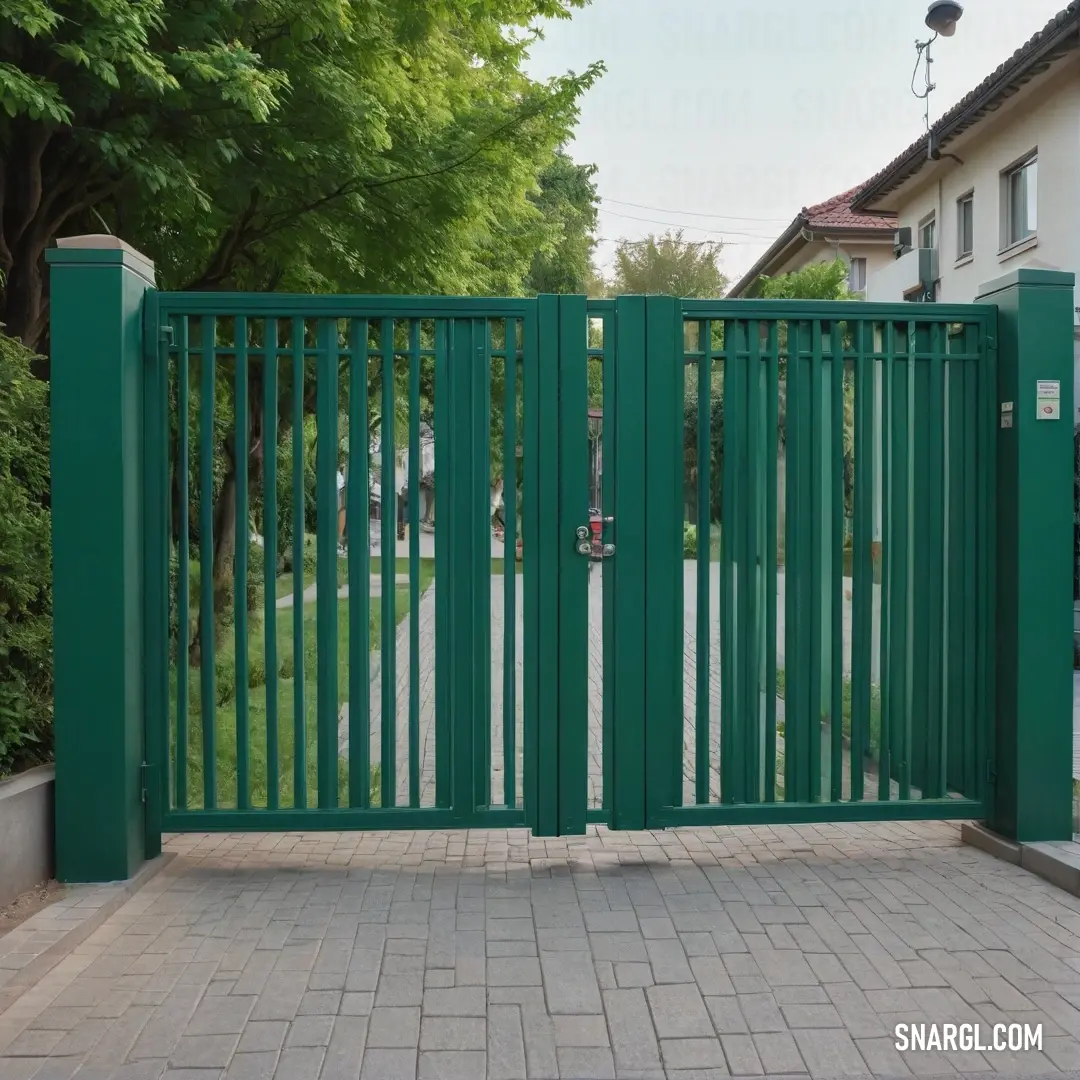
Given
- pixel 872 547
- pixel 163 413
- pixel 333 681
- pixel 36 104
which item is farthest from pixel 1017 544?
pixel 36 104

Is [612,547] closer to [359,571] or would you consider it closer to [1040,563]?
[359,571]

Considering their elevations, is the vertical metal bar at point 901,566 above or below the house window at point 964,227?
below

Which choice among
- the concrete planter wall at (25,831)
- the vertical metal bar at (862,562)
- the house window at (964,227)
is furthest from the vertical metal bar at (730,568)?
the house window at (964,227)

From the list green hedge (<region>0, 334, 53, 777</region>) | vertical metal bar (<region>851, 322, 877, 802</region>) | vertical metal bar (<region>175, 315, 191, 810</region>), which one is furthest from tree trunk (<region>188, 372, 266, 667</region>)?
vertical metal bar (<region>851, 322, 877, 802</region>)

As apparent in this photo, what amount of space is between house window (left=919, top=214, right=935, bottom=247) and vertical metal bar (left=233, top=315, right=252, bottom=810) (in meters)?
18.6

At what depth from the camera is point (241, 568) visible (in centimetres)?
464

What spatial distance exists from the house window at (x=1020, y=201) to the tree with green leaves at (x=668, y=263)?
34501mm

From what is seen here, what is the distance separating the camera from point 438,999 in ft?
11.1

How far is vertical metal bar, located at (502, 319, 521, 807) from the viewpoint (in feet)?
15.2

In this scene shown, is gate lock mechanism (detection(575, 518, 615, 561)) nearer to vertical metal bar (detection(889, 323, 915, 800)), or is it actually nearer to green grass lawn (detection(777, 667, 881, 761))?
green grass lawn (detection(777, 667, 881, 761))

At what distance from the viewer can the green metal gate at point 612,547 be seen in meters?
4.61

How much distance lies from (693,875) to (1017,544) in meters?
2.09

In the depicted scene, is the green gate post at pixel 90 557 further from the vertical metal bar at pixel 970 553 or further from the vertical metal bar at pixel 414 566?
the vertical metal bar at pixel 970 553

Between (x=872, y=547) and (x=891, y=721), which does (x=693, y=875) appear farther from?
(x=872, y=547)
